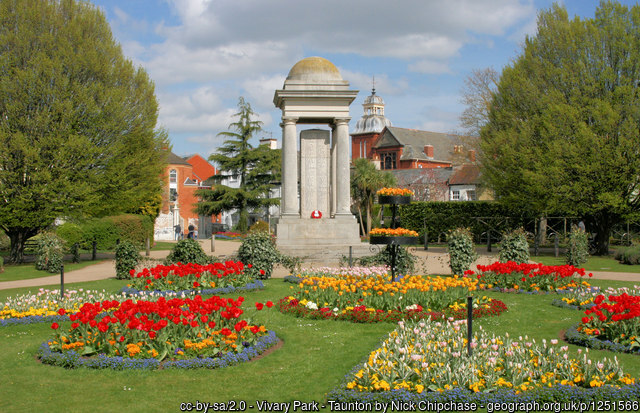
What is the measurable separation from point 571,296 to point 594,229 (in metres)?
18.2

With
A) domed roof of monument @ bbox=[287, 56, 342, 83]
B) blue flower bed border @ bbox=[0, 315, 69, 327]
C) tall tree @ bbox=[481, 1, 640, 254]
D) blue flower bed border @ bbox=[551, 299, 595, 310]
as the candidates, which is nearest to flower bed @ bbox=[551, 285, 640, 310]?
blue flower bed border @ bbox=[551, 299, 595, 310]

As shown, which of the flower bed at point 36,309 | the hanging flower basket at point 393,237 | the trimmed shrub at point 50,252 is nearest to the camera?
the flower bed at point 36,309

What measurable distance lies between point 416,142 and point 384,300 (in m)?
92.0

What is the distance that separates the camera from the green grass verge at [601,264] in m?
21.6

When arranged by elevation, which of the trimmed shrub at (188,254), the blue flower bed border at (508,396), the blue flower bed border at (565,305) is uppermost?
the trimmed shrub at (188,254)

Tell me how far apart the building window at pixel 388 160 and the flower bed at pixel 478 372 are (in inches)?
3737

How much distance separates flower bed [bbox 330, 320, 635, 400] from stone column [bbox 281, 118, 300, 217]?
52.9 ft

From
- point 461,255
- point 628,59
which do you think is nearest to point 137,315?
point 461,255

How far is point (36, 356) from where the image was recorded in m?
8.81

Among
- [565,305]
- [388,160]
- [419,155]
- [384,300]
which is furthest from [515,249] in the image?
[388,160]

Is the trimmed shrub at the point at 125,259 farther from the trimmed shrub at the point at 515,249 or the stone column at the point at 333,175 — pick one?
the trimmed shrub at the point at 515,249

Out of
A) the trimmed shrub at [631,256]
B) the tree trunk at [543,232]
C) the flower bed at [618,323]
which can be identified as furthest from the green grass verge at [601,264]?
the flower bed at [618,323]

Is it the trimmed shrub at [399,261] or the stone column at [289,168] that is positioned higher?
the stone column at [289,168]

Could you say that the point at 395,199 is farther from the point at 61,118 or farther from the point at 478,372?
the point at 61,118
